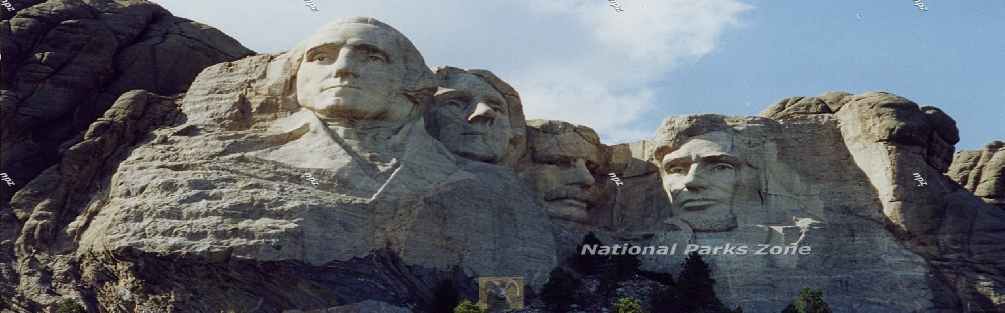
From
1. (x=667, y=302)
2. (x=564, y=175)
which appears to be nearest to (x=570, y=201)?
(x=564, y=175)

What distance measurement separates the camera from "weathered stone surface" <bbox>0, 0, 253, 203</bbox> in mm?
35094

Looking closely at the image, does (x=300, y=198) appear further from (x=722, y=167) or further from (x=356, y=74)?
(x=722, y=167)

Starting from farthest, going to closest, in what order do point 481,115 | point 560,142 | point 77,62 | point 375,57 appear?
point 560,142, point 481,115, point 77,62, point 375,57

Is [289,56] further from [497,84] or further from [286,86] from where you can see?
[497,84]

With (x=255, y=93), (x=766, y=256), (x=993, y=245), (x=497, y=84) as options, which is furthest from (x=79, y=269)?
(x=993, y=245)

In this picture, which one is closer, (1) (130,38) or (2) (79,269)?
(2) (79,269)

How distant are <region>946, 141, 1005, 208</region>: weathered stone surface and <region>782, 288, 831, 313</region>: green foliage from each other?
705 centimetres

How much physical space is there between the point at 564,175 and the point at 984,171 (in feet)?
27.8

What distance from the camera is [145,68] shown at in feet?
124

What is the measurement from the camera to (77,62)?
120 ft

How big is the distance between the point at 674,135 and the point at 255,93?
23.2 feet

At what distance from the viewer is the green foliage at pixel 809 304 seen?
113 feet

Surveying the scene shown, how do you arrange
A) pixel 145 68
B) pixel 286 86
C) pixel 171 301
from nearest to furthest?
pixel 171 301
pixel 286 86
pixel 145 68

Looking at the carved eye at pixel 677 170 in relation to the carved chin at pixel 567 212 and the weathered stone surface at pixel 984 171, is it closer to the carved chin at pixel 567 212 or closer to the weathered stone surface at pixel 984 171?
the carved chin at pixel 567 212
